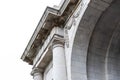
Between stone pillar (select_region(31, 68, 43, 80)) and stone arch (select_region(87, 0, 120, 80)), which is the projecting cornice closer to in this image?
stone pillar (select_region(31, 68, 43, 80))

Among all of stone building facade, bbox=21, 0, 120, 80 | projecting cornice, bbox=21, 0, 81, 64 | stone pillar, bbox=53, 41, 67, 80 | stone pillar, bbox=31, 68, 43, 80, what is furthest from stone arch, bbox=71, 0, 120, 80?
stone pillar, bbox=31, 68, 43, 80

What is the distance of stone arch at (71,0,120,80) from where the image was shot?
1697cm

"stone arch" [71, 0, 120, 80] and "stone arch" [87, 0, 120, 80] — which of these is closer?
"stone arch" [71, 0, 120, 80]

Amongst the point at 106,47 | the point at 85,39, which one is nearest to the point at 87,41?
the point at 85,39

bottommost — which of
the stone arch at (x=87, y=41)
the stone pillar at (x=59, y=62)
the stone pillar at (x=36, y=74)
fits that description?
the stone pillar at (x=36, y=74)

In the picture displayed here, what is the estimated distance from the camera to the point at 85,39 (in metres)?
17.6

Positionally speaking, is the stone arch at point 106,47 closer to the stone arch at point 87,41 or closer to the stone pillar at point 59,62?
the stone arch at point 87,41

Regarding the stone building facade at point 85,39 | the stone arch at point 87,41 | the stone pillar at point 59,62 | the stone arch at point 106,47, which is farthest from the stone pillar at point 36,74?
the stone arch at point 106,47

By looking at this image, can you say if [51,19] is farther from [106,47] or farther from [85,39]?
[106,47]

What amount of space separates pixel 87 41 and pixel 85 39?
6.5 inches

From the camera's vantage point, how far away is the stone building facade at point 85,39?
56.1ft

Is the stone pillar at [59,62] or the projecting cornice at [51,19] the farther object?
the projecting cornice at [51,19]

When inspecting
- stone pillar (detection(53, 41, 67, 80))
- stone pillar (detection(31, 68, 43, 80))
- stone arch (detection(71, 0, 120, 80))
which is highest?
stone arch (detection(71, 0, 120, 80))

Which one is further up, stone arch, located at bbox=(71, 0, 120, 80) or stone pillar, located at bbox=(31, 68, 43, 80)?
stone arch, located at bbox=(71, 0, 120, 80)
